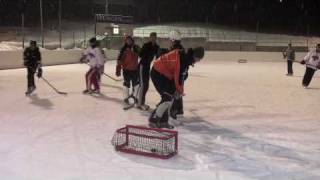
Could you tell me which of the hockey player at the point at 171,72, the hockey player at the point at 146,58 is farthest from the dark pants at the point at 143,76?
the hockey player at the point at 171,72

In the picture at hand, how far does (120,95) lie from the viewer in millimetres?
11789

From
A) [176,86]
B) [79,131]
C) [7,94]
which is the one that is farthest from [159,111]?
[7,94]

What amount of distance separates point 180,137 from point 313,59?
25.9ft

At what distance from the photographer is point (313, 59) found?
13922mm

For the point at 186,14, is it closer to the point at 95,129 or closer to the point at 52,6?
the point at 52,6

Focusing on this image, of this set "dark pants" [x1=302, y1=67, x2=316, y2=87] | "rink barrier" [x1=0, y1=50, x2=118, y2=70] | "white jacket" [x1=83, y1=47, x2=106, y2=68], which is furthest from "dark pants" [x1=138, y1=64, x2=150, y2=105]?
"rink barrier" [x1=0, y1=50, x2=118, y2=70]

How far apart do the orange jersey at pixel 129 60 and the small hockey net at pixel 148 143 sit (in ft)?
10.9

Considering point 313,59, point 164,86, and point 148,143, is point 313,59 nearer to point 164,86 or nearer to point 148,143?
point 164,86

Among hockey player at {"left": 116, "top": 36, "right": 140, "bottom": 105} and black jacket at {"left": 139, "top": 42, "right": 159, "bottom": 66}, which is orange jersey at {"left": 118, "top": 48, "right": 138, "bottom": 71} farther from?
black jacket at {"left": 139, "top": 42, "right": 159, "bottom": 66}

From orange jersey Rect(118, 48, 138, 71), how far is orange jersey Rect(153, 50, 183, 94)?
2430mm

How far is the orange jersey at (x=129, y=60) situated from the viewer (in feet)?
32.1

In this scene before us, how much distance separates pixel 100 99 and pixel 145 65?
228 centimetres

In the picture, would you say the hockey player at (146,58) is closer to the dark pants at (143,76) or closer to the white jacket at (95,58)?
the dark pants at (143,76)

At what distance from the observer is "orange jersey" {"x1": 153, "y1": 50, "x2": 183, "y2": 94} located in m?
7.00
